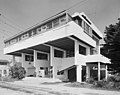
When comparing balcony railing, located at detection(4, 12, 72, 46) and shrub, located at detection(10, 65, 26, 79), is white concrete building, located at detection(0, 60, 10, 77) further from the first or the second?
shrub, located at detection(10, 65, 26, 79)

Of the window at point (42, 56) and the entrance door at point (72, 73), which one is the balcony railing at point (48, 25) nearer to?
the window at point (42, 56)

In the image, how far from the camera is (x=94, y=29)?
3369 cm

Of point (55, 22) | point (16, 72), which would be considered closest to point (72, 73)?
point (16, 72)

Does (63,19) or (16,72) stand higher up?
(63,19)

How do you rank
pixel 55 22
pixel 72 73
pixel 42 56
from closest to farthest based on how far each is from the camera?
pixel 55 22
pixel 72 73
pixel 42 56

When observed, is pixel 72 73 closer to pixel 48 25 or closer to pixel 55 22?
pixel 48 25

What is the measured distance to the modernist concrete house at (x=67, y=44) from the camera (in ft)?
78.1

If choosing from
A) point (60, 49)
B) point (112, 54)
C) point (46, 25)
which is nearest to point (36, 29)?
point (46, 25)

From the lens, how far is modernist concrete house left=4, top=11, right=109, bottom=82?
937 inches

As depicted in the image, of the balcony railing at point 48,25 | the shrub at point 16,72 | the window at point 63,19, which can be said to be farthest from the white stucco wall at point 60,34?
the shrub at point 16,72

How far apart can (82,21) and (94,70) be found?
11.0 meters

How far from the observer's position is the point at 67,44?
2894 centimetres

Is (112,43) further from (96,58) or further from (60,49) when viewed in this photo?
(60,49)

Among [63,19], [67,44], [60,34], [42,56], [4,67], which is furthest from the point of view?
[4,67]
